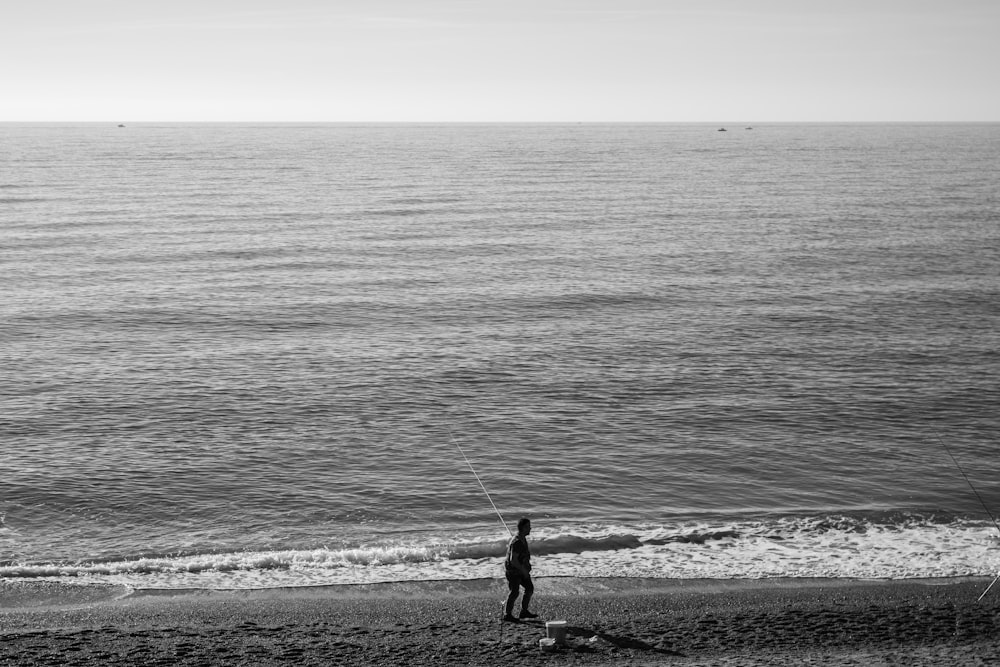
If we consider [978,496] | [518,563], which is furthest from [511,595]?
[978,496]

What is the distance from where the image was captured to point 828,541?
877 inches

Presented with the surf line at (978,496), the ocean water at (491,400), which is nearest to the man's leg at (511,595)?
the ocean water at (491,400)

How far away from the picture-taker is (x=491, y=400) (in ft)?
106

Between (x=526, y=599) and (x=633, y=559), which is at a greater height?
(x=526, y=599)

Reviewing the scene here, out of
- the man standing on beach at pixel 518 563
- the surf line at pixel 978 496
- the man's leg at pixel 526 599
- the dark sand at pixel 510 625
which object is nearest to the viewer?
the dark sand at pixel 510 625

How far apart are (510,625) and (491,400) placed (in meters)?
15.3

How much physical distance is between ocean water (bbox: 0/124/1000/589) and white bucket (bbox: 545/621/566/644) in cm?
453

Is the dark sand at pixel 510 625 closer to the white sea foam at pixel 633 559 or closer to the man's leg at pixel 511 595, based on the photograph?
the man's leg at pixel 511 595

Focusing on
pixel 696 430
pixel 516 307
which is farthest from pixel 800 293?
pixel 696 430

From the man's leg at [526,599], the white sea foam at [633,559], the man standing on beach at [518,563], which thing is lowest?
the white sea foam at [633,559]

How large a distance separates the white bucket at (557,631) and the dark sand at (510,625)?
0.48 ft

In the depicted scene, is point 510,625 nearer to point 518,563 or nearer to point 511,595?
point 511,595

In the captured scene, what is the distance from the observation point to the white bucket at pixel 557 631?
52.7ft

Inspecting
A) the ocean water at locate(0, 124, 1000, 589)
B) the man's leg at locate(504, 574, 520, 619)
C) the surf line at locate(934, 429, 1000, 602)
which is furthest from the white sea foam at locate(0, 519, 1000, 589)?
the man's leg at locate(504, 574, 520, 619)
